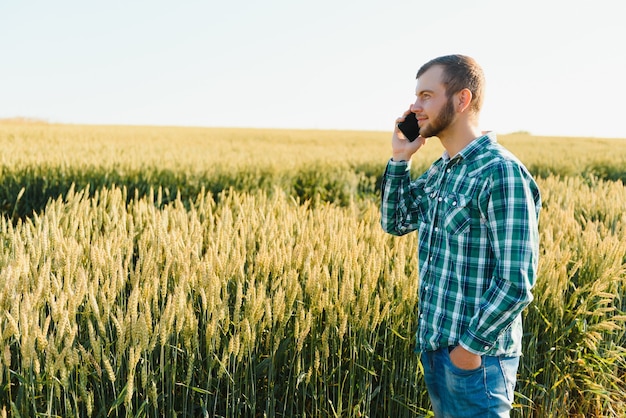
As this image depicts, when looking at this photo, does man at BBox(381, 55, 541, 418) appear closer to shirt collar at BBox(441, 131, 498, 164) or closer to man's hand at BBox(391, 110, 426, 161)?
→ shirt collar at BBox(441, 131, 498, 164)

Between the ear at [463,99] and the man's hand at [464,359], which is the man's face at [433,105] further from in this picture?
the man's hand at [464,359]

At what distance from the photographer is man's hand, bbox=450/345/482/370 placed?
1.75m

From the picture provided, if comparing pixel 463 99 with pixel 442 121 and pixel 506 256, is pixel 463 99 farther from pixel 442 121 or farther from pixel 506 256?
pixel 506 256

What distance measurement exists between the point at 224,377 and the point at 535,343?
155 centimetres

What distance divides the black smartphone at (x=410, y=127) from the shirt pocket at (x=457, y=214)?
0.38 m

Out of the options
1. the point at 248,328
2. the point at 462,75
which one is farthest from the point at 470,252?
the point at 248,328

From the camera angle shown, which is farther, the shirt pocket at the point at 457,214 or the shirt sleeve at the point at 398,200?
the shirt sleeve at the point at 398,200

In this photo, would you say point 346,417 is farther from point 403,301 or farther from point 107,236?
point 107,236

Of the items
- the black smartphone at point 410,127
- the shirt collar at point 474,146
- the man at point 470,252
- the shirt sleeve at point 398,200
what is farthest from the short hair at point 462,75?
the shirt sleeve at point 398,200

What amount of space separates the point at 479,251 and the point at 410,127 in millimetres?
601

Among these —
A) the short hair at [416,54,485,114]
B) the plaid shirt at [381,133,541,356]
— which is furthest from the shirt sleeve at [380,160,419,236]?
the short hair at [416,54,485,114]

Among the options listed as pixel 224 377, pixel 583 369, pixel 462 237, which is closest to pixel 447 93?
pixel 462 237

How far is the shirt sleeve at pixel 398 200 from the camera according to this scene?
2.26 m

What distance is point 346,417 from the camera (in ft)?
7.56
